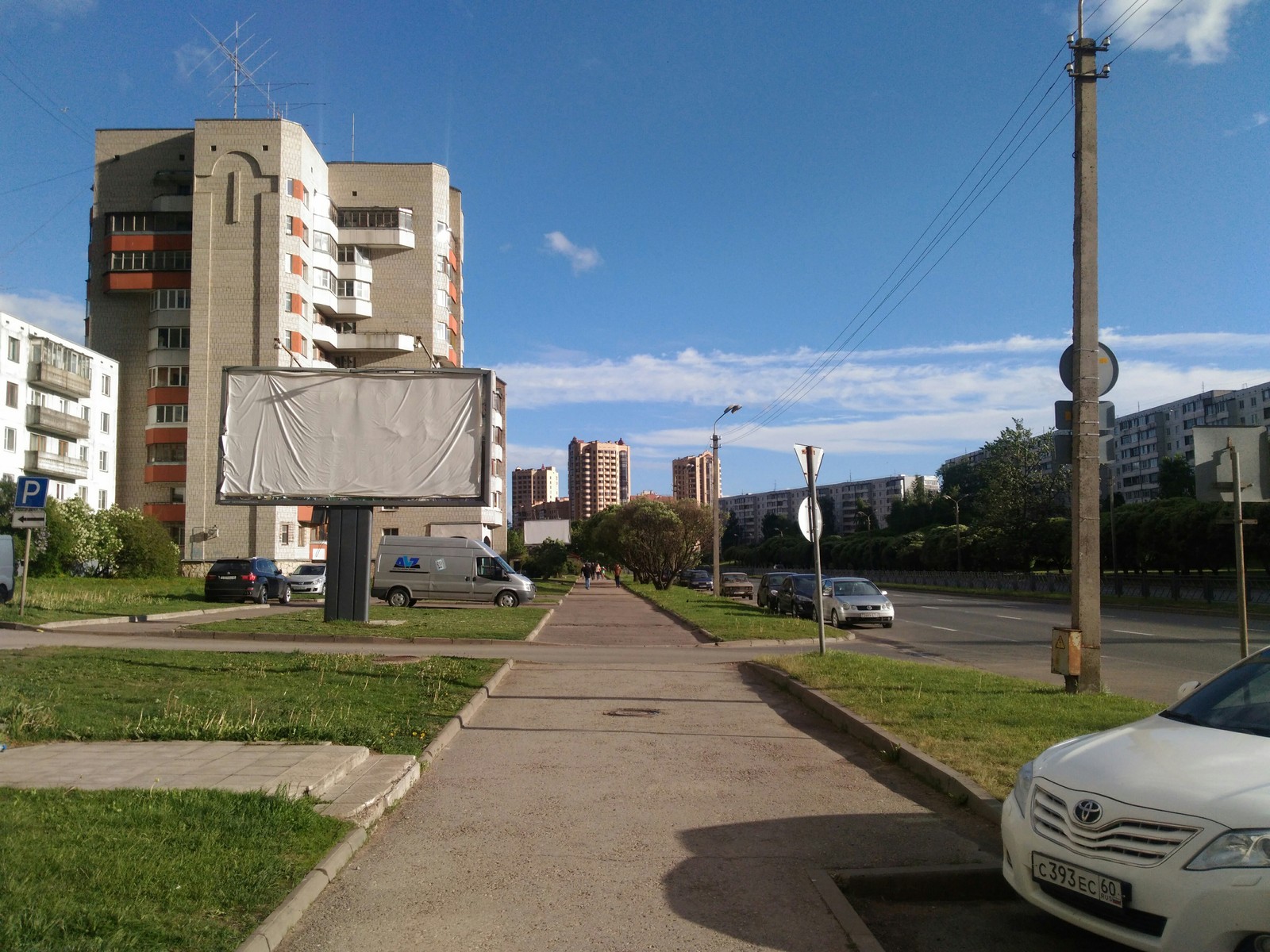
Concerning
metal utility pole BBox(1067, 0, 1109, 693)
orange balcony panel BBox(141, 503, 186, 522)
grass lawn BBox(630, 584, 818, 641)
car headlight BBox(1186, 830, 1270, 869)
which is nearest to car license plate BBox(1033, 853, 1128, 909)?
car headlight BBox(1186, 830, 1270, 869)

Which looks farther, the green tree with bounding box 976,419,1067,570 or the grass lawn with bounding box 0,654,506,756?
the green tree with bounding box 976,419,1067,570

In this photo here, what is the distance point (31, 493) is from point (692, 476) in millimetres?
144179

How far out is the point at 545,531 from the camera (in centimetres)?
9225

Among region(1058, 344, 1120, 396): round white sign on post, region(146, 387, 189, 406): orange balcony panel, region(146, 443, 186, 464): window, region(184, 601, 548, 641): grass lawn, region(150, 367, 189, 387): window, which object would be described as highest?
region(150, 367, 189, 387): window

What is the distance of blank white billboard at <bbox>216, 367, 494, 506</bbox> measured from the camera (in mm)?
22047

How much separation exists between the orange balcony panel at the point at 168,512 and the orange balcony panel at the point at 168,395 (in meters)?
6.02

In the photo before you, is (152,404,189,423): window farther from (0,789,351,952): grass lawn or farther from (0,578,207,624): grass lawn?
(0,789,351,952): grass lawn

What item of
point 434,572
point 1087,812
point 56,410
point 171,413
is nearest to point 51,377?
point 56,410

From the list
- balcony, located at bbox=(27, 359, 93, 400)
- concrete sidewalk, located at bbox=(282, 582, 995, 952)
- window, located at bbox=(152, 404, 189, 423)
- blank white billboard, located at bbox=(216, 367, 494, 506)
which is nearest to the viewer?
concrete sidewalk, located at bbox=(282, 582, 995, 952)

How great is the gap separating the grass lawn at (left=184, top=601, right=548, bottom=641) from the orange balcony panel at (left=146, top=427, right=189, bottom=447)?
118ft

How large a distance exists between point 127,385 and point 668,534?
34756 mm

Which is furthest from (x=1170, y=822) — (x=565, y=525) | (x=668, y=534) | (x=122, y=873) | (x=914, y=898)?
(x=565, y=525)

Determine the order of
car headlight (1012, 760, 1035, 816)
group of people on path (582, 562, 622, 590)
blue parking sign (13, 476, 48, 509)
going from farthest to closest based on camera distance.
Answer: group of people on path (582, 562, 622, 590)
blue parking sign (13, 476, 48, 509)
car headlight (1012, 760, 1035, 816)

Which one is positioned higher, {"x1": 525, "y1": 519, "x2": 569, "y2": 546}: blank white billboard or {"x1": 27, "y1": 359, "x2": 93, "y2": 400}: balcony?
{"x1": 27, "y1": 359, "x2": 93, "y2": 400}: balcony
